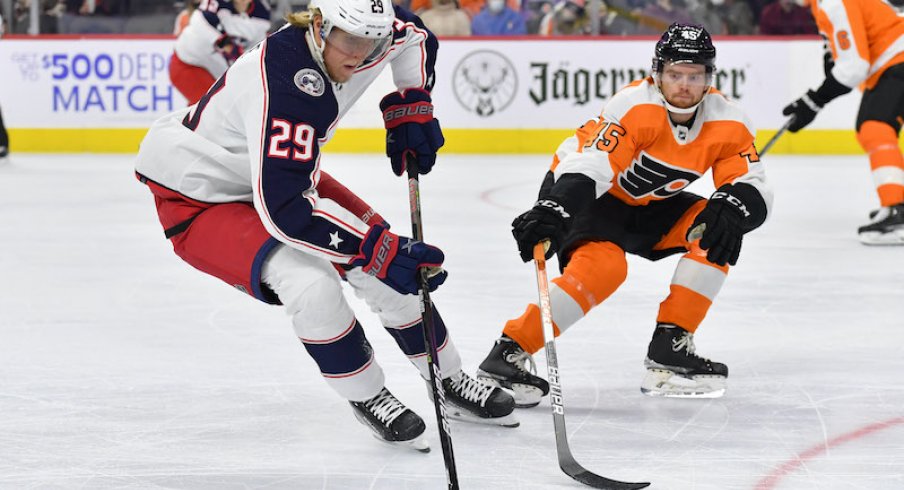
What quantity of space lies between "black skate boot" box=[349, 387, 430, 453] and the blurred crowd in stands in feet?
21.8

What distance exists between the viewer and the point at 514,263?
4797 mm

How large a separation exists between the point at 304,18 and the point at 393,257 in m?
0.48

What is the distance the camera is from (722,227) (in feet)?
9.23

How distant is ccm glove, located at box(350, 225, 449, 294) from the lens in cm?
238

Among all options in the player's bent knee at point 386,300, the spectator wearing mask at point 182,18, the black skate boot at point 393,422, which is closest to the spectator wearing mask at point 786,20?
the spectator wearing mask at point 182,18

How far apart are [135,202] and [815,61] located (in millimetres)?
4729

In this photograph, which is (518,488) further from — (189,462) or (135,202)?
(135,202)

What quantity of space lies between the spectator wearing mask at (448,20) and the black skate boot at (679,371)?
622cm

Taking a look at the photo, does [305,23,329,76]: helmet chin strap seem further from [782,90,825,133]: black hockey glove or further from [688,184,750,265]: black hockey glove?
[782,90,825,133]: black hockey glove

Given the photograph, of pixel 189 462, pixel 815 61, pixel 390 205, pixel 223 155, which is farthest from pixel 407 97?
pixel 815 61

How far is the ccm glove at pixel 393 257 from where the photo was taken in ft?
7.80

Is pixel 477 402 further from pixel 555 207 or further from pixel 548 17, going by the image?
pixel 548 17

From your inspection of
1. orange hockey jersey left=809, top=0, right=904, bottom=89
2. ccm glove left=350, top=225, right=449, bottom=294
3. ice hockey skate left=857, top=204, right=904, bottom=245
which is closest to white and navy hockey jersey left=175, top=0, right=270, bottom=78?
orange hockey jersey left=809, top=0, right=904, bottom=89

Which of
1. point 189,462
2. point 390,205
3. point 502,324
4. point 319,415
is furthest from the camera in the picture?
point 390,205
